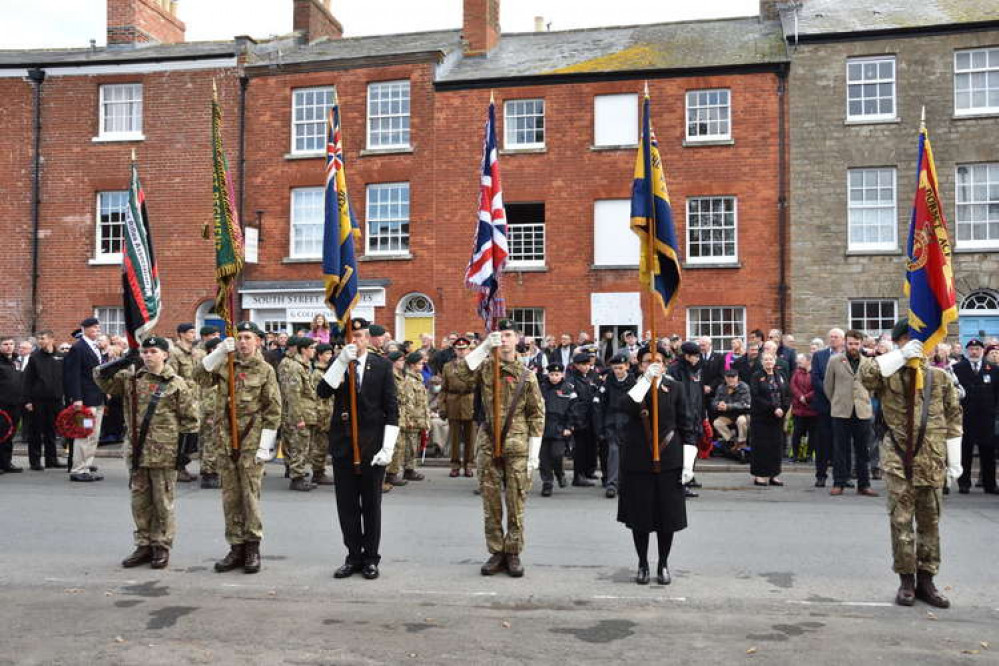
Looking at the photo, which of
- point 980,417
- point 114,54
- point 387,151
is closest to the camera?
point 980,417

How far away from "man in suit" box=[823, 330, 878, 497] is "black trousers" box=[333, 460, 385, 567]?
710 cm

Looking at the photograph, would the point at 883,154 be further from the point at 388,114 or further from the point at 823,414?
the point at 823,414

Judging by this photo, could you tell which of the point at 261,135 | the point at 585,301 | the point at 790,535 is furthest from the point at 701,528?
the point at 261,135

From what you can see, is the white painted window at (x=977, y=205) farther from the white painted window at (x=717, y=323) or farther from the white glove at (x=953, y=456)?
the white glove at (x=953, y=456)

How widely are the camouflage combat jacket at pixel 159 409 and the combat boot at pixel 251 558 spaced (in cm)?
102

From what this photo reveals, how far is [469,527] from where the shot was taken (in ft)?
33.6

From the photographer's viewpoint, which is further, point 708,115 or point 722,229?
point 708,115

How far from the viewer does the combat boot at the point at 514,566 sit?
7.95 metres

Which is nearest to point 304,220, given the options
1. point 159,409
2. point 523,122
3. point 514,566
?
point 523,122

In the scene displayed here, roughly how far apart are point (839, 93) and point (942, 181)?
3.42 m

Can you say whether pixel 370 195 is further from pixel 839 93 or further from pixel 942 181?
pixel 942 181

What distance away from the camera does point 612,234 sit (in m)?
25.5

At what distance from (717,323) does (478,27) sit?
1107 centimetres

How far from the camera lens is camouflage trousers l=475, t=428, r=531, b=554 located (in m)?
8.08
